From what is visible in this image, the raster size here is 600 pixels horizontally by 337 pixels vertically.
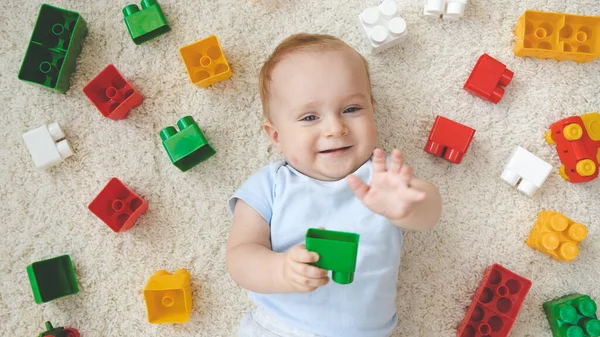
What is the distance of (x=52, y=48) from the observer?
106 cm

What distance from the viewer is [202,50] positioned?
1.05 metres

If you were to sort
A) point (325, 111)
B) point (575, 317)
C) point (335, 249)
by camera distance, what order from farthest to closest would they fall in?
point (575, 317) → point (325, 111) → point (335, 249)

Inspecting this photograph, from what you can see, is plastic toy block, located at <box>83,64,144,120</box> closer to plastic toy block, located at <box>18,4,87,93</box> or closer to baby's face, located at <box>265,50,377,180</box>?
plastic toy block, located at <box>18,4,87,93</box>

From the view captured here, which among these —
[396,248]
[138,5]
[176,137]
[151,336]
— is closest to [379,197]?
[396,248]

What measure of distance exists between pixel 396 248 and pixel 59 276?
2.19ft

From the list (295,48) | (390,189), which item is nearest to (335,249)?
(390,189)

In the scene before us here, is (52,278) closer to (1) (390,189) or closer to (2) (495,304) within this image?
(1) (390,189)

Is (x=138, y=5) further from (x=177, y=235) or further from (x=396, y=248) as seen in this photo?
(x=396, y=248)

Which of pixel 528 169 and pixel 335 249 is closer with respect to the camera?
pixel 335 249

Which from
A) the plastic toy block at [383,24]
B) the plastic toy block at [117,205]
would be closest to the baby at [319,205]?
the plastic toy block at [383,24]

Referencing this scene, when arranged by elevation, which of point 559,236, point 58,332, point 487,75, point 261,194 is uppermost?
point 487,75

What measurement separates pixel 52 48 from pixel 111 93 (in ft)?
0.50

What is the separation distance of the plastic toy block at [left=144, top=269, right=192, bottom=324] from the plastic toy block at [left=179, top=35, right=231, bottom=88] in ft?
1.30

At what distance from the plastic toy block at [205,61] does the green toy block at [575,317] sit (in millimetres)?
793
